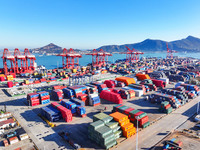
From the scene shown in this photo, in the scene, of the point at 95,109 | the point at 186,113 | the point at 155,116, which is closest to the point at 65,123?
the point at 95,109

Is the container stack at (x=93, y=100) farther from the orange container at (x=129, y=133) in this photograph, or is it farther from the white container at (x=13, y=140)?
the white container at (x=13, y=140)

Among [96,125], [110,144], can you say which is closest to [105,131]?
[96,125]

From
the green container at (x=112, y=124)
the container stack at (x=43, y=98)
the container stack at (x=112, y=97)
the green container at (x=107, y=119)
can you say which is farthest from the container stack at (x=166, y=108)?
the container stack at (x=43, y=98)

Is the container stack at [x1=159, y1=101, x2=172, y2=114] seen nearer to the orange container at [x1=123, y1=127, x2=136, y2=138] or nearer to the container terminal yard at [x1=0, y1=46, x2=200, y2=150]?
the container terminal yard at [x1=0, y1=46, x2=200, y2=150]

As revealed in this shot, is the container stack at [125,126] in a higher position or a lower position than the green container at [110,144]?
higher

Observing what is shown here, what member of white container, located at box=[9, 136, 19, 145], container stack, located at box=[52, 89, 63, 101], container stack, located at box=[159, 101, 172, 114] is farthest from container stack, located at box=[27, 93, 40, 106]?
container stack, located at box=[159, 101, 172, 114]

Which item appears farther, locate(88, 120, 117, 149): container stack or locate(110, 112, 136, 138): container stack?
locate(110, 112, 136, 138): container stack

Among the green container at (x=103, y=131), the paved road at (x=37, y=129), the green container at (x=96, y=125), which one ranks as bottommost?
the paved road at (x=37, y=129)

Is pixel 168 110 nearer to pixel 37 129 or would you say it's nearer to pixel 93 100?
pixel 93 100

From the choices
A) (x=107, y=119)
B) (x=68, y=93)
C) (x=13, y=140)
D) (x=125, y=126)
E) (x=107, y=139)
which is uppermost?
(x=107, y=119)
